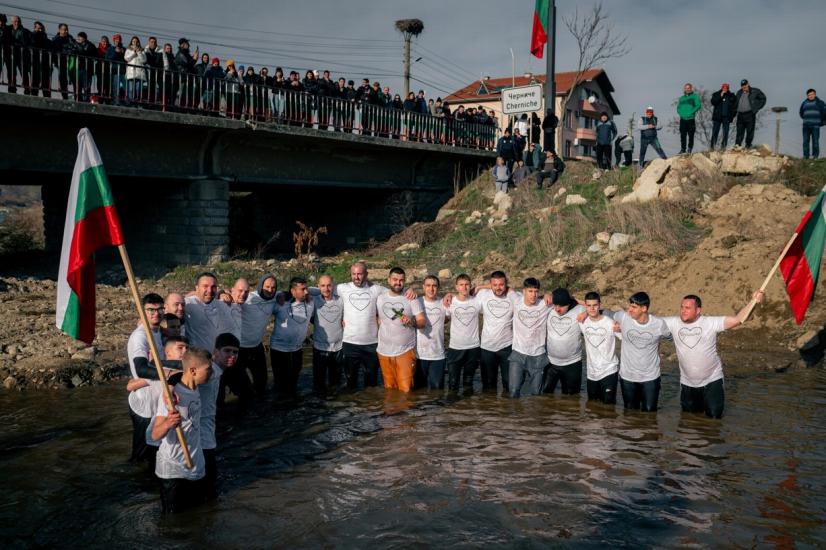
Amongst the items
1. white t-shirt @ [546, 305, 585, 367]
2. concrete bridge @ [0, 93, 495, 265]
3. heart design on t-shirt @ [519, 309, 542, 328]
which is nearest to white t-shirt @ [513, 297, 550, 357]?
heart design on t-shirt @ [519, 309, 542, 328]

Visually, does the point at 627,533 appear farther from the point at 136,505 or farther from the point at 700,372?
the point at 136,505

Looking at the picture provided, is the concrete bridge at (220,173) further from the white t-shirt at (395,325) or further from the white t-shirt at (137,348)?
the white t-shirt at (137,348)

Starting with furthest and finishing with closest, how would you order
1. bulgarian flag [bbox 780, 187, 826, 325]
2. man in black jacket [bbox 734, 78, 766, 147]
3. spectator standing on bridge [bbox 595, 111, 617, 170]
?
spectator standing on bridge [bbox 595, 111, 617, 170]
man in black jacket [bbox 734, 78, 766, 147]
bulgarian flag [bbox 780, 187, 826, 325]

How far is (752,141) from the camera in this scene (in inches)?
810

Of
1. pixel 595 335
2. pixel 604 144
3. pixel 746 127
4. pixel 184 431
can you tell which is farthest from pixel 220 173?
pixel 746 127

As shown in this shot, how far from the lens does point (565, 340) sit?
30.3 feet

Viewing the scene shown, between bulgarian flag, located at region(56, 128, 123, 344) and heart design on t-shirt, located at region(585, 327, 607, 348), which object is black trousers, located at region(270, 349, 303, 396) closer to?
heart design on t-shirt, located at region(585, 327, 607, 348)

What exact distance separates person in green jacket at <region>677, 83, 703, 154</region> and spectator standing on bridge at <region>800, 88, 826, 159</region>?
107 inches

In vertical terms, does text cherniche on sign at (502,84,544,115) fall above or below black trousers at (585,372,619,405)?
above

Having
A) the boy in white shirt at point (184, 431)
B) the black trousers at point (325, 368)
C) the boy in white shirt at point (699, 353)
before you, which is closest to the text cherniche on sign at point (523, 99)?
the black trousers at point (325, 368)

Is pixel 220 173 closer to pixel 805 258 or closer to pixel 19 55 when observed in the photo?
pixel 19 55

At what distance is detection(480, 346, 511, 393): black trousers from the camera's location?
9.88 m

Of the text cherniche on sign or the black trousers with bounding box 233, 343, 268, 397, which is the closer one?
the black trousers with bounding box 233, 343, 268, 397

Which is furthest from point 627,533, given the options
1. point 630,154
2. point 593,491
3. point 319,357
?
point 630,154
